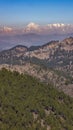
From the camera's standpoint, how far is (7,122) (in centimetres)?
15962

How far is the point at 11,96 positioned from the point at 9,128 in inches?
1773

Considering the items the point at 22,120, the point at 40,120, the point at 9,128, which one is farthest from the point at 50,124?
the point at 9,128

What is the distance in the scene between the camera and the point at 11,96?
195m

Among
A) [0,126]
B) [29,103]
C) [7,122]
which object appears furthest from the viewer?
[29,103]

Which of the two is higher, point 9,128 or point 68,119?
point 9,128

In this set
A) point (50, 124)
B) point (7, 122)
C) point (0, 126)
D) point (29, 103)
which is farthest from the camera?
point (29, 103)

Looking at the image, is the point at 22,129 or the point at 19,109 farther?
the point at 19,109

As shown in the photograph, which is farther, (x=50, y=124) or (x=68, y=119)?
(x=68, y=119)

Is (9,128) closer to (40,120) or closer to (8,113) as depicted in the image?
(8,113)

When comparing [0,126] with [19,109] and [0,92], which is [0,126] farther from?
[0,92]

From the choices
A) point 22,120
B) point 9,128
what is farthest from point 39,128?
point 9,128

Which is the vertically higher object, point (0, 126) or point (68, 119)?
point (0, 126)

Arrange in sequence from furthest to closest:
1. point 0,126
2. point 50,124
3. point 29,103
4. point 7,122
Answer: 1. point 29,103
2. point 50,124
3. point 7,122
4. point 0,126

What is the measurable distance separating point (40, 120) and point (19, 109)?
1286 centimetres
